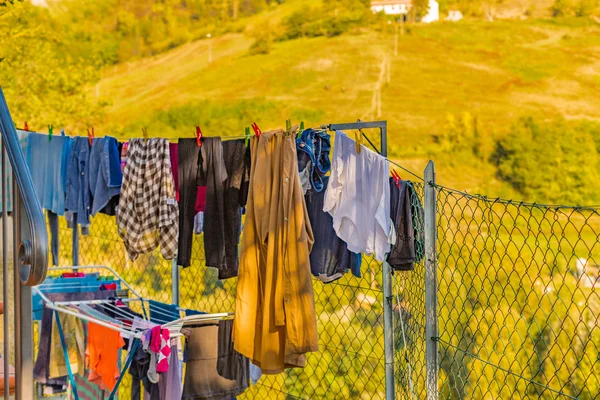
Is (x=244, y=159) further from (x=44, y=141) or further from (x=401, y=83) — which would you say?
(x=401, y=83)

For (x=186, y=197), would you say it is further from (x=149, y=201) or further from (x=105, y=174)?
(x=105, y=174)

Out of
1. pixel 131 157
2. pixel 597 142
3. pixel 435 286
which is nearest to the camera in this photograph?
pixel 435 286

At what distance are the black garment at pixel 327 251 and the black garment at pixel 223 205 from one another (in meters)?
0.39

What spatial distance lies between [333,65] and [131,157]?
39634mm

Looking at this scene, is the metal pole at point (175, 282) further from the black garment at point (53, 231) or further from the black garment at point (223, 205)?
the black garment at point (53, 231)

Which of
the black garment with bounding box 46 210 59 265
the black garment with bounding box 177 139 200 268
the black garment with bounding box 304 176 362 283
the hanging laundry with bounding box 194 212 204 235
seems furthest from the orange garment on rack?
the black garment with bounding box 46 210 59 265

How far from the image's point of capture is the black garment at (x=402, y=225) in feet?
10.9

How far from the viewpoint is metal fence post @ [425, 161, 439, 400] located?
3.07 meters

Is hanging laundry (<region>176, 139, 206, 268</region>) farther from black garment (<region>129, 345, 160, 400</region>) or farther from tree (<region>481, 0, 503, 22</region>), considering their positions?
tree (<region>481, 0, 503, 22</region>)

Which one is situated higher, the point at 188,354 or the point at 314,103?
the point at 314,103

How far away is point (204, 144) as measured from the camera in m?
3.79

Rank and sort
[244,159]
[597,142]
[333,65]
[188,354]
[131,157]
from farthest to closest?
[333,65], [597,142], [131,157], [244,159], [188,354]

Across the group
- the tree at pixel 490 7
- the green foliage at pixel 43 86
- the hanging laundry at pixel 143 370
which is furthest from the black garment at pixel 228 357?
the tree at pixel 490 7

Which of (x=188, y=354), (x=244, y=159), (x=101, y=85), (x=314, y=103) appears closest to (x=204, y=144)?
(x=244, y=159)
